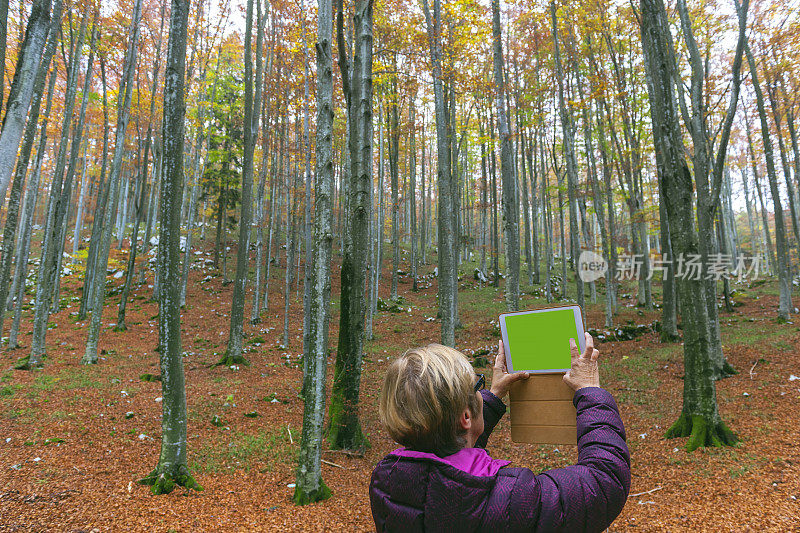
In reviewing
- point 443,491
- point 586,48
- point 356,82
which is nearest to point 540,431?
point 443,491

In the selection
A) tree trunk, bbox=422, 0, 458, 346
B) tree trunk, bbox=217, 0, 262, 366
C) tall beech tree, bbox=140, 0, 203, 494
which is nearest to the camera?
tall beech tree, bbox=140, 0, 203, 494

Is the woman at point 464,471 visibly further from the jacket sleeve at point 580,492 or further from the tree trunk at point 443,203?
the tree trunk at point 443,203

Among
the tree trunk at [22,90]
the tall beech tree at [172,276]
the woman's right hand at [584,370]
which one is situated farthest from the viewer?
the tall beech tree at [172,276]

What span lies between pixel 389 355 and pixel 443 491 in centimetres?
1086

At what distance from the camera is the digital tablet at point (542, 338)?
4.88 feet

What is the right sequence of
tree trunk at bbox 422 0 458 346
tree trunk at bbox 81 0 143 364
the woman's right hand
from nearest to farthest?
the woman's right hand < tree trunk at bbox 422 0 458 346 < tree trunk at bbox 81 0 143 364

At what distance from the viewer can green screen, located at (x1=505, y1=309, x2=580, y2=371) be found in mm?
1491

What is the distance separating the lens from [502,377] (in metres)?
1.63

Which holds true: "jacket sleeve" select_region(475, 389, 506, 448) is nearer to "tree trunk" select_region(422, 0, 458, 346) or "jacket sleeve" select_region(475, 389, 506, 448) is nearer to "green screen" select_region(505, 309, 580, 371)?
"green screen" select_region(505, 309, 580, 371)

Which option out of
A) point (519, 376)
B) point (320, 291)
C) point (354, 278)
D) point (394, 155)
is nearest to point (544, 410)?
point (519, 376)

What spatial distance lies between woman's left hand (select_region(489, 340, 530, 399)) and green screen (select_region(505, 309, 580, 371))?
43 mm

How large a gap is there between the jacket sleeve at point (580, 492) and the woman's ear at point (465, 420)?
20 cm

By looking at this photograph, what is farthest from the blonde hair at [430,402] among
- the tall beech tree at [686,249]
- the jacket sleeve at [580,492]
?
the tall beech tree at [686,249]

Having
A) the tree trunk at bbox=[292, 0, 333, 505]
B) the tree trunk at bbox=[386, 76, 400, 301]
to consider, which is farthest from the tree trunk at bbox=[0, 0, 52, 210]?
the tree trunk at bbox=[386, 76, 400, 301]
